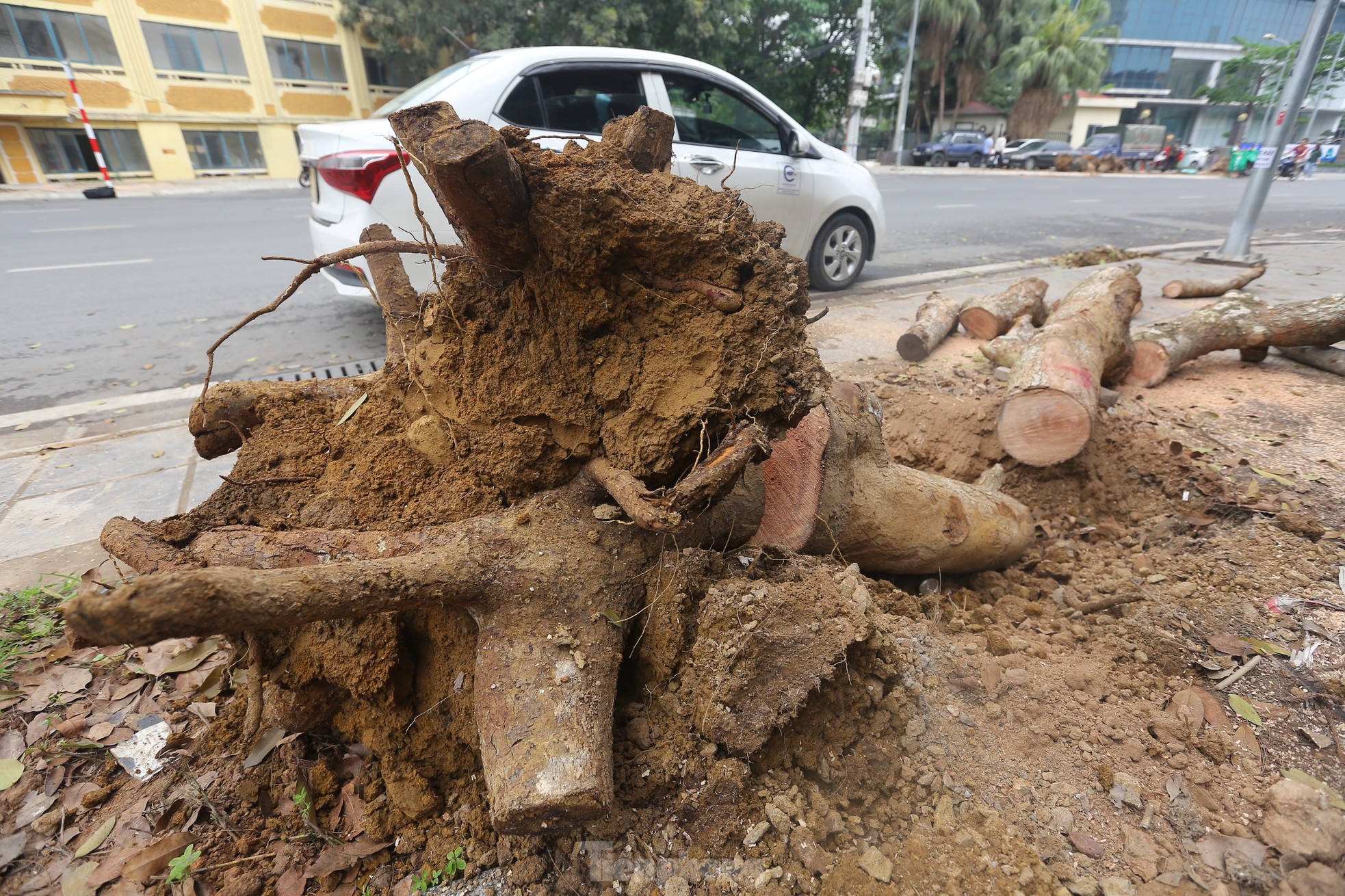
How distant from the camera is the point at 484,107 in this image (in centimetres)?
463

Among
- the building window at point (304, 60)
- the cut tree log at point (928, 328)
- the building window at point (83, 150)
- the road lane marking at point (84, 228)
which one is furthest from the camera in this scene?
the building window at point (304, 60)

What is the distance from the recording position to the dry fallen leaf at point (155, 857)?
1565 mm

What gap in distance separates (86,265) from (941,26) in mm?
40785

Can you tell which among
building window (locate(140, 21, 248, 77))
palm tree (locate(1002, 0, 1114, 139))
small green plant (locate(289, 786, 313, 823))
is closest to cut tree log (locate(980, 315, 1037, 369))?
small green plant (locate(289, 786, 313, 823))

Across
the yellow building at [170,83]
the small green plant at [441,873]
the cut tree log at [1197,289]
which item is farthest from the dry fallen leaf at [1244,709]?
the yellow building at [170,83]

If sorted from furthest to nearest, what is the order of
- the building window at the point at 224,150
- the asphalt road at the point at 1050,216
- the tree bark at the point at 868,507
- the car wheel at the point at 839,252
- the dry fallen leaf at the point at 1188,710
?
the building window at the point at 224,150, the asphalt road at the point at 1050,216, the car wheel at the point at 839,252, the tree bark at the point at 868,507, the dry fallen leaf at the point at 1188,710

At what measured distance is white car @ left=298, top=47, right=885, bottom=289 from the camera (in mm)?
4477

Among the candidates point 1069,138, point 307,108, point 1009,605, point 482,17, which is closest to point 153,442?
point 1009,605

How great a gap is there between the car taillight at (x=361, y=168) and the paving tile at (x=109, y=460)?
1975 mm

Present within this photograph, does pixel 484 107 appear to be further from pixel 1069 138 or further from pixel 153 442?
pixel 1069 138

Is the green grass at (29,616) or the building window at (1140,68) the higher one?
the building window at (1140,68)

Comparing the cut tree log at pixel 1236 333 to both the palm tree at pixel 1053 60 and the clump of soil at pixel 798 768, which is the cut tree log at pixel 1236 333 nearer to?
the clump of soil at pixel 798 768

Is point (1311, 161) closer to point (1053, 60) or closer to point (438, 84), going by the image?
point (1053, 60)

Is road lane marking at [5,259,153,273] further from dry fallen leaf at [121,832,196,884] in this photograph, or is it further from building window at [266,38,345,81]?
building window at [266,38,345,81]
